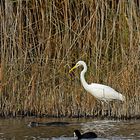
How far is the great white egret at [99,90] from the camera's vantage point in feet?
36.6

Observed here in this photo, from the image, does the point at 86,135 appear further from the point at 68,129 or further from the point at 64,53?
the point at 64,53

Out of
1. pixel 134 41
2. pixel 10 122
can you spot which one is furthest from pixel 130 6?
pixel 10 122

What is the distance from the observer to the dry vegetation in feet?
35.7

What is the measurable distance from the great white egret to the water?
2.64ft

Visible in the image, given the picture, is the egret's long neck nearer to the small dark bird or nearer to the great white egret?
the great white egret

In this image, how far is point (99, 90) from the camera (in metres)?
11.4

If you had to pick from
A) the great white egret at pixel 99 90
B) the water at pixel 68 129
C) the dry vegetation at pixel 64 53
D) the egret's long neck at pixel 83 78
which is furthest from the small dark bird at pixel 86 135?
the egret's long neck at pixel 83 78

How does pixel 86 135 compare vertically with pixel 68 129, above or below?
below

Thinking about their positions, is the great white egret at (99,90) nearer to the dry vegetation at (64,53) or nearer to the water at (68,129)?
the dry vegetation at (64,53)

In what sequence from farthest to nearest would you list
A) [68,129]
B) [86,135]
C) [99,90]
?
[99,90] → [68,129] → [86,135]

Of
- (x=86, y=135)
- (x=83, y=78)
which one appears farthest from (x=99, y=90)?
(x=86, y=135)

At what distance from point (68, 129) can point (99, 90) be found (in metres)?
1.83

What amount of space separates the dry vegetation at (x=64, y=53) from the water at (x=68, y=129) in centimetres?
37

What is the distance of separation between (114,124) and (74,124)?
67 centimetres
